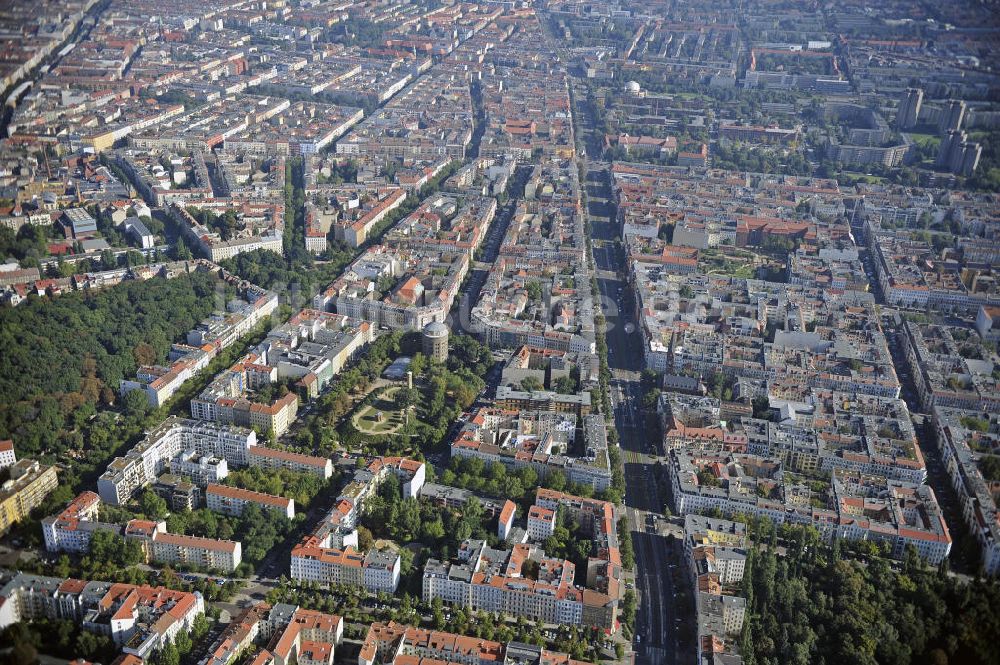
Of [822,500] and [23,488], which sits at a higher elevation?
[822,500]

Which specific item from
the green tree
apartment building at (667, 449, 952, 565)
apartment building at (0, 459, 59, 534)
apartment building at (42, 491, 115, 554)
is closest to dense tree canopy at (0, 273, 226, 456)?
apartment building at (0, 459, 59, 534)

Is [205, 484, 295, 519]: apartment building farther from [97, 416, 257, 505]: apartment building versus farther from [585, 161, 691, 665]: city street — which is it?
[585, 161, 691, 665]: city street

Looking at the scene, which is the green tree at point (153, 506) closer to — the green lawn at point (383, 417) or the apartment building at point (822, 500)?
the green lawn at point (383, 417)

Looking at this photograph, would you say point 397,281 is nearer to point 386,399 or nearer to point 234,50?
point 386,399

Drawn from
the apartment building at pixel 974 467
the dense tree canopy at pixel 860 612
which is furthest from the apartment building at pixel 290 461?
the apartment building at pixel 974 467

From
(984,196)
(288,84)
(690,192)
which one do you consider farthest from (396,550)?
(288,84)

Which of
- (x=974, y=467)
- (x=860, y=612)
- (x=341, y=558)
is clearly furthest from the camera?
(x=974, y=467)

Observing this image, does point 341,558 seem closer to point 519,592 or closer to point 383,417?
point 519,592

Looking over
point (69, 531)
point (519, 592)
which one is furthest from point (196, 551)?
point (519, 592)

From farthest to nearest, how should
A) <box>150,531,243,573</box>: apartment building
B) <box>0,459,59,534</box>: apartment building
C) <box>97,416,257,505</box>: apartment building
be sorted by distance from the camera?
<box>97,416,257,505</box>: apartment building, <box>0,459,59,534</box>: apartment building, <box>150,531,243,573</box>: apartment building

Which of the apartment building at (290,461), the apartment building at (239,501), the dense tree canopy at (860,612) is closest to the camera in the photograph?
the dense tree canopy at (860,612)

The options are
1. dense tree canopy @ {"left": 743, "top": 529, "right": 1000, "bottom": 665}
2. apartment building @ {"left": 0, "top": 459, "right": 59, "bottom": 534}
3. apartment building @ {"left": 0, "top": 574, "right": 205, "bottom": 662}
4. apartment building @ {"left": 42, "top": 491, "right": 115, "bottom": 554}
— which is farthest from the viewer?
apartment building @ {"left": 0, "top": 459, "right": 59, "bottom": 534}
